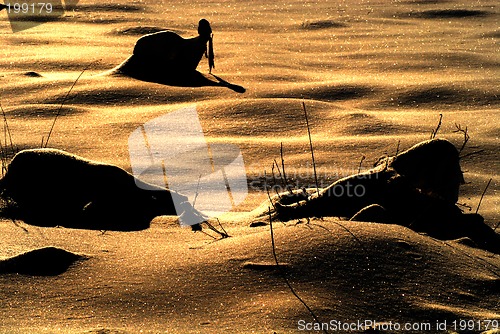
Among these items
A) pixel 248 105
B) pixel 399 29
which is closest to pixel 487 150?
pixel 248 105

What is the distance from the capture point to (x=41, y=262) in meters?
2.97

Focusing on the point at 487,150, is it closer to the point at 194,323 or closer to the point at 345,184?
the point at 345,184

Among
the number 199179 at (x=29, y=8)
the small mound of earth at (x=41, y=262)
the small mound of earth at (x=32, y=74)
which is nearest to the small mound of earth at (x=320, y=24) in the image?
the number 199179 at (x=29, y=8)

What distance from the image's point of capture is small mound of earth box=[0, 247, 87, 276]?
9.59ft

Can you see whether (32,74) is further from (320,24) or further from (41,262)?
(41,262)

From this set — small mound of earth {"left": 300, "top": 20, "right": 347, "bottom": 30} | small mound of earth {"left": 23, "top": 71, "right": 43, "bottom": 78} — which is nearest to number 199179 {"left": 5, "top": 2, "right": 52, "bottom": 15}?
small mound of earth {"left": 300, "top": 20, "right": 347, "bottom": 30}

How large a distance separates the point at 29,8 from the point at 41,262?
25.5ft

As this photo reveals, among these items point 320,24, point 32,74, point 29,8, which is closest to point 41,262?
point 32,74

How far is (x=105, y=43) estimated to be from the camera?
845cm

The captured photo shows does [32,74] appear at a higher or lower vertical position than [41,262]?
lower

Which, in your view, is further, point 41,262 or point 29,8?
point 29,8

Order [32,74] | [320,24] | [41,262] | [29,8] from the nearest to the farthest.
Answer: [41,262] → [32,74] → [320,24] → [29,8]

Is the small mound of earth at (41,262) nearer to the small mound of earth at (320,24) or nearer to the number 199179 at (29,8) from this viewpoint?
the small mound of earth at (320,24)

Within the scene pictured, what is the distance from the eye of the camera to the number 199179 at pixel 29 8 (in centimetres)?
1003
